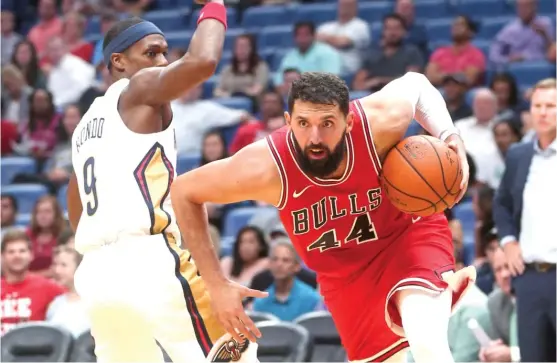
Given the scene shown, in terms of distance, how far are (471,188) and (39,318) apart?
3644mm

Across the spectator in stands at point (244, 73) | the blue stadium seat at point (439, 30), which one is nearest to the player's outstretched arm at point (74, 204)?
the spectator in stands at point (244, 73)

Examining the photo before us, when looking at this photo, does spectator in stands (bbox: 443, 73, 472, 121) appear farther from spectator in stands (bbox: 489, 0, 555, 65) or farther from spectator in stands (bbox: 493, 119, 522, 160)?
spectator in stands (bbox: 489, 0, 555, 65)

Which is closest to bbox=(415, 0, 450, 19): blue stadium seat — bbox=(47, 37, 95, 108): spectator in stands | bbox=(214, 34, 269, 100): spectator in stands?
bbox=(214, 34, 269, 100): spectator in stands

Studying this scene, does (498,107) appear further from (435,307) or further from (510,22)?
(435,307)

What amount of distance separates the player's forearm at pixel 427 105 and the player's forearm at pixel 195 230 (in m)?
1.03

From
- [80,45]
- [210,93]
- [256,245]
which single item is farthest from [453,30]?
[80,45]

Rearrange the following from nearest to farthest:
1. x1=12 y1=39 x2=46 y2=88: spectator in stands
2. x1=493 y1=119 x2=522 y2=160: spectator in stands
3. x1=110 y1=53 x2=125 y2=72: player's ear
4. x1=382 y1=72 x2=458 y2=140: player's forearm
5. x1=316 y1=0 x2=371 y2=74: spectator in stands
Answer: x1=382 y1=72 x2=458 y2=140: player's forearm → x1=110 y1=53 x2=125 y2=72: player's ear → x1=493 y1=119 x2=522 y2=160: spectator in stands → x1=316 y1=0 x2=371 y2=74: spectator in stands → x1=12 y1=39 x2=46 y2=88: spectator in stands

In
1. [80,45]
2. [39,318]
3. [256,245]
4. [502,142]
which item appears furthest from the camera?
[80,45]

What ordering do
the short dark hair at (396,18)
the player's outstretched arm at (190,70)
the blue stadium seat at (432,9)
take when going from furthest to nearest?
the blue stadium seat at (432,9), the short dark hair at (396,18), the player's outstretched arm at (190,70)

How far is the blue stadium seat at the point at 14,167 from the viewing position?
36.7 ft

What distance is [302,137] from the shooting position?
4.35m

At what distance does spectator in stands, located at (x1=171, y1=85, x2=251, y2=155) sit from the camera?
10.6 metres

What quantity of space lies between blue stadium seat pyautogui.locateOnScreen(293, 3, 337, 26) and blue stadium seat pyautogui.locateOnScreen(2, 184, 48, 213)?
3731mm

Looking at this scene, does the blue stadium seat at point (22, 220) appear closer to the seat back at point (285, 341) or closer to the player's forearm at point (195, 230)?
the seat back at point (285, 341)
